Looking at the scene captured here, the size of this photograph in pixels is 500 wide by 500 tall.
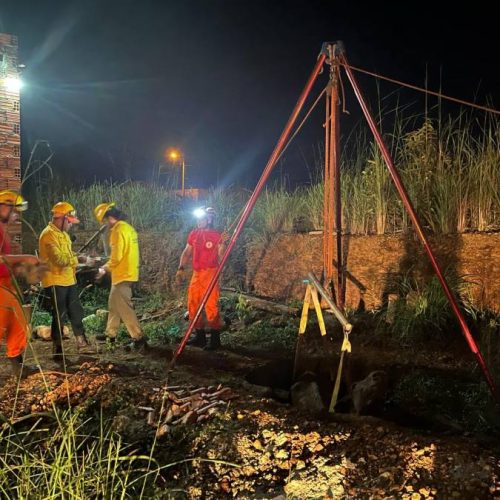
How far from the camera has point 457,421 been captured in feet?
13.2

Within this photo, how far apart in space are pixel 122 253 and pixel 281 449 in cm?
372

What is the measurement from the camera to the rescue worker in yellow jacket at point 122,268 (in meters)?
6.25

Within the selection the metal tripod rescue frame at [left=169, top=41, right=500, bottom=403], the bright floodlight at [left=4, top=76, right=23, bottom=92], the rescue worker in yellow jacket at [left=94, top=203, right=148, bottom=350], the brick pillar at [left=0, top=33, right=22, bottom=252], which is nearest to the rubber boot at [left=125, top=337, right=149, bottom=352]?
the rescue worker in yellow jacket at [left=94, top=203, right=148, bottom=350]

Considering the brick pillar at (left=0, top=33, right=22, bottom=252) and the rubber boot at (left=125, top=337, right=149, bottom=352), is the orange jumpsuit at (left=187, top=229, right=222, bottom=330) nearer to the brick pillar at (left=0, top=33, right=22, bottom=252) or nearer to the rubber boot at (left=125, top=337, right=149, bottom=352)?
the rubber boot at (left=125, top=337, right=149, bottom=352)

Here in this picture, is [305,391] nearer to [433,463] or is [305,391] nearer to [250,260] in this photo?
[433,463]

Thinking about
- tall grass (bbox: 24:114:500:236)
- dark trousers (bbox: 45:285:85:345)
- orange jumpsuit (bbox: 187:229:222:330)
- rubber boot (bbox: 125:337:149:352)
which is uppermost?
tall grass (bbox: 24:114:500:236)

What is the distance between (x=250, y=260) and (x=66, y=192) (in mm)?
6431

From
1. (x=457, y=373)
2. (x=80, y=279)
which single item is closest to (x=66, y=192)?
(x=80, y=279)

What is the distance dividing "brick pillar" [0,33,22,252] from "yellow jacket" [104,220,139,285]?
2.08 meters

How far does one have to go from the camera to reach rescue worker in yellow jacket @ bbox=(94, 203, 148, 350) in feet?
20.5

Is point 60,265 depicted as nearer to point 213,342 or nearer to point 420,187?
point 213,342

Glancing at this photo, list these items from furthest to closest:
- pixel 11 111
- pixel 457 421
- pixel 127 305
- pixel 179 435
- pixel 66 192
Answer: pixel 66 192, pixel 11 111, pixel 127 305, pixel 457 421, pixel 179 435

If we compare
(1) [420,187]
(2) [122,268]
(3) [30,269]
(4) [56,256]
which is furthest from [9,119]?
(1) [420,187]

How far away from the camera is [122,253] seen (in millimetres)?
6277
